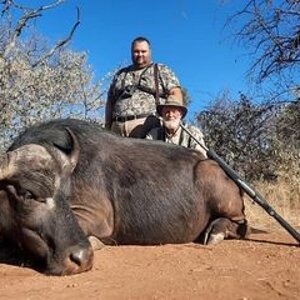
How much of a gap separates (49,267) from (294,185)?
291 inches

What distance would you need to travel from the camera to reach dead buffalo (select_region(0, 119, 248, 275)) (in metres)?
4.72

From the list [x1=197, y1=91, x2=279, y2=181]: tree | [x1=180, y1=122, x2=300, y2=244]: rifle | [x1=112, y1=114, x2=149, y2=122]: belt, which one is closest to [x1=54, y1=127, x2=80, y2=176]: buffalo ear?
[x1=180, y1=122, x2=300, y2=244]: rifle

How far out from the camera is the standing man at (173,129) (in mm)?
7344

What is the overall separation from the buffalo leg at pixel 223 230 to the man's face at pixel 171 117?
1615 mm

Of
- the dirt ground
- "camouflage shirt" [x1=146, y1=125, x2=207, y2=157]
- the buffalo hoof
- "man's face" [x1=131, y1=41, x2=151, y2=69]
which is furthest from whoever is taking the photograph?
"man's face" [x1=131, y1=41, x2=151, y2=69]

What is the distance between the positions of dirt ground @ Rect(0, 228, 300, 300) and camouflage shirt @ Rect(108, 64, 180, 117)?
2703 millimetres

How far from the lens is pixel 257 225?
795 centimetres

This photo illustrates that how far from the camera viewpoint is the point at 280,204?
9969 millimetres

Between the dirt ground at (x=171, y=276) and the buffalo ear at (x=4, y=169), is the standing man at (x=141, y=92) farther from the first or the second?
the buffalo ear at (x=4, y=169)

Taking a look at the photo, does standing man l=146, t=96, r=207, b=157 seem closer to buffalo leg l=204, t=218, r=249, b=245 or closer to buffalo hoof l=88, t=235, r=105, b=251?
buffalo leg l=204, t=218, r=249, b=245

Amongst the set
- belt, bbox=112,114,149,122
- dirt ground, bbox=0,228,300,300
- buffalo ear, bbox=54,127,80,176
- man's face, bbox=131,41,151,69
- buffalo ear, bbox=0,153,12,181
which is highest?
man's face, bbox=131,41,151,69

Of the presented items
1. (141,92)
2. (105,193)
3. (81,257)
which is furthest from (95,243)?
(141,92)

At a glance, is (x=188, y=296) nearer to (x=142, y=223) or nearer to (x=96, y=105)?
(x=142, y=223)

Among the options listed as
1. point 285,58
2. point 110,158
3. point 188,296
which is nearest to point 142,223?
point 110,158
